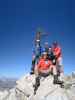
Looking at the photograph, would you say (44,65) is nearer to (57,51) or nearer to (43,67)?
(43,67)

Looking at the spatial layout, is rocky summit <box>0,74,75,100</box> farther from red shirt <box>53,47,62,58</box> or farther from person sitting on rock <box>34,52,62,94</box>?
red shirt <box>53,47,62,58</box>

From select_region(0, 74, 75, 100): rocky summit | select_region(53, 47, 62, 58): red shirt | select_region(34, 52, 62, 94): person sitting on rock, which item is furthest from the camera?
select_region(53, 47, 62, 58): red shirt

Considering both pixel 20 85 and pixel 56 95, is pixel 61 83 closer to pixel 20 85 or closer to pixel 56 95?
pixel 56 95

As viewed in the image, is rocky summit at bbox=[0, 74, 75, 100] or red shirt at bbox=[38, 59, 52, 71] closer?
rocky summit at bbox=[0, 74, 75, 100]

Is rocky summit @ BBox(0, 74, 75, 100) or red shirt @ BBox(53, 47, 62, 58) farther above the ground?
red shirt @ BBox(53, 47, 62, 58)

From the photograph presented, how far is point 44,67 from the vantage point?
2650 centimetres

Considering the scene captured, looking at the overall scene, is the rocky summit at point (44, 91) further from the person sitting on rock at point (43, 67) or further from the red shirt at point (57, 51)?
Answer: the red shirt at point (57, 51)

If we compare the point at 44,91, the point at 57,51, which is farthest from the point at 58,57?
the point at 44,91

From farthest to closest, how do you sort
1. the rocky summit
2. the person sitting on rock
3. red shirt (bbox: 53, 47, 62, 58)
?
red shirt (bbox: 53, 47, 62, 58) → the person sitting on rock → the rocky summit

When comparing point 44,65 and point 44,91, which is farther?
point 44,65

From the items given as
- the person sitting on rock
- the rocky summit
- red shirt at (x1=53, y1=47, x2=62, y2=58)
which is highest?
red shirt at (x1=53, y1=47, x2=62, y2=58)

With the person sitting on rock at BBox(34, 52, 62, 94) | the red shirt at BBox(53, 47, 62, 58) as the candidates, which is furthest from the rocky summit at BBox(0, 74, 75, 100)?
the red shirt at BBox(53, 47, 62, 58)

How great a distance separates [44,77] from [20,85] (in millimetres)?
4119

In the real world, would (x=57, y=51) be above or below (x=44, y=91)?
above
